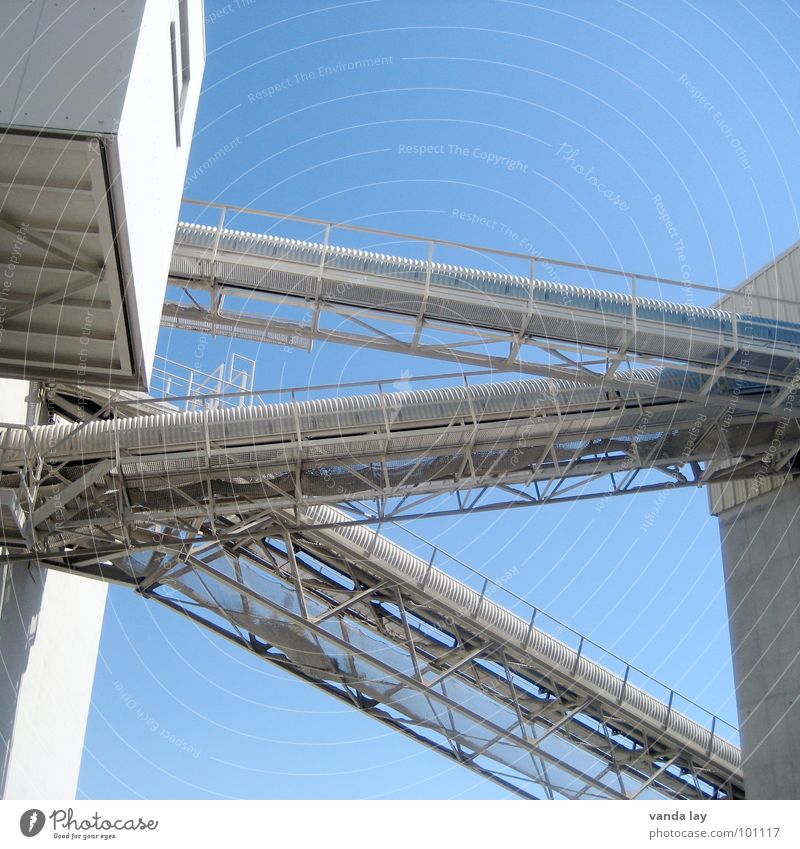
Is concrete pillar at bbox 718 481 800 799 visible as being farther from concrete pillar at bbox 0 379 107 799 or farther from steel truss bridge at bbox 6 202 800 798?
concrete pillar at bbox 0 379 107 799

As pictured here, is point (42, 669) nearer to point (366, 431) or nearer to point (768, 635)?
point (366, 431)

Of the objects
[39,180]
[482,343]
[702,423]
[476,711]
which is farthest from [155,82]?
[476,711]

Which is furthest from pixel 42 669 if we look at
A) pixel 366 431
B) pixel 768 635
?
pixel 768 635

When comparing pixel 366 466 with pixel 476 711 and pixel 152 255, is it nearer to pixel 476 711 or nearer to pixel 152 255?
pixel 152 255

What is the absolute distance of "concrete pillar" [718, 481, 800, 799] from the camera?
23.7 meters

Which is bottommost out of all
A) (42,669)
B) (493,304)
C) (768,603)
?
(42,669)

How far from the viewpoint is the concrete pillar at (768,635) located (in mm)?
23672

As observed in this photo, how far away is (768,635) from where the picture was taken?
→ 80.3ft
